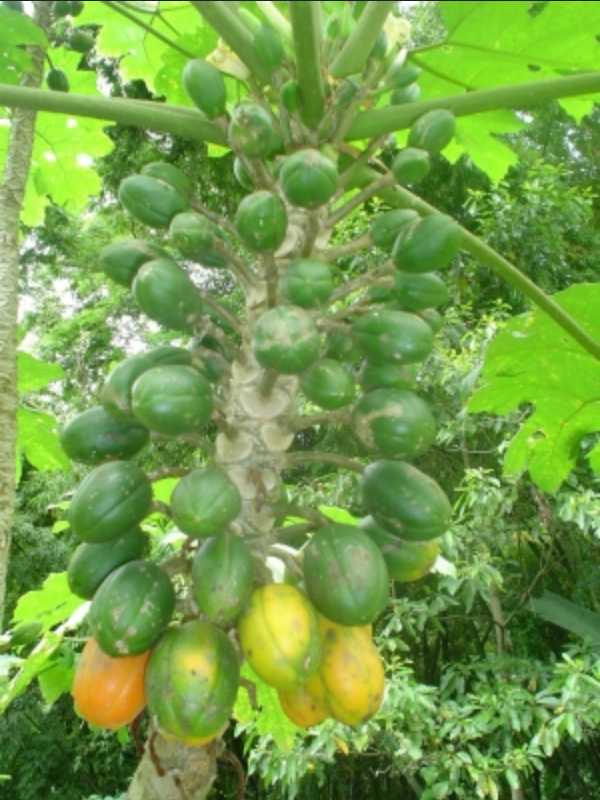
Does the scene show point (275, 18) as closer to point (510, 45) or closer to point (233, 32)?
point (233, 32)

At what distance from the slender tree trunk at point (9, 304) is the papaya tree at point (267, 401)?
0.30 meters

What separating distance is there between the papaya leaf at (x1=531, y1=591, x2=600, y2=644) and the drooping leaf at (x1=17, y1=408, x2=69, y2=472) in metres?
Result: 4.67

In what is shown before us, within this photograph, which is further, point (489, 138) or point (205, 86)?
point (489, 138)

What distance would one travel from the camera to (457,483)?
A: 25.5ft

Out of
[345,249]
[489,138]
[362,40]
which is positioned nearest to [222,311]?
[345,249]

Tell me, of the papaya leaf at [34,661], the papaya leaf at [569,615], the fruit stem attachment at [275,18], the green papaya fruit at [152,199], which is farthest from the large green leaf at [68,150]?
the papaya leaf at [569,615]

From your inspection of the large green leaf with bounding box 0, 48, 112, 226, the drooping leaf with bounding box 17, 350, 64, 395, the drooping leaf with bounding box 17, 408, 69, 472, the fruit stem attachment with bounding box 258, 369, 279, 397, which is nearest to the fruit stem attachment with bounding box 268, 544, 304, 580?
the fruit stem attachment with bounding box 258, 369, 279, 397

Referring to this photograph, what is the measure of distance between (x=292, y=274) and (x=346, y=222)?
6.68m

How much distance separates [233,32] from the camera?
1665mm

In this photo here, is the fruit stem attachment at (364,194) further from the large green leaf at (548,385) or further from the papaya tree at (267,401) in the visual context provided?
the large green leaf at (548,385)

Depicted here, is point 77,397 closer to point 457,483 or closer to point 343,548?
point 457,483

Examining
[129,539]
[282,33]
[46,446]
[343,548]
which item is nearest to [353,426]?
[343,548]

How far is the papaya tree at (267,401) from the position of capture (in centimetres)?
140

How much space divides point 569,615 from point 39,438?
16.6 ft
